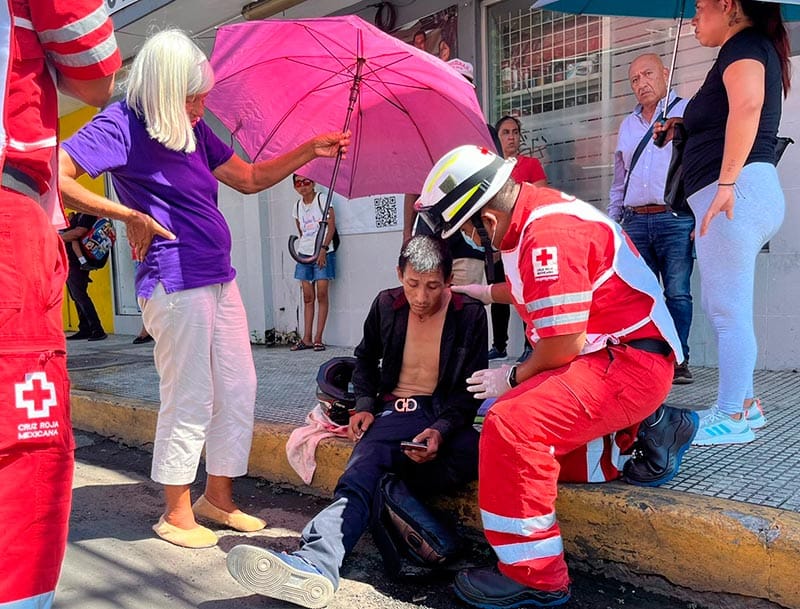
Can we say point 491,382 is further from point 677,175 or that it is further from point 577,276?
point 677,175

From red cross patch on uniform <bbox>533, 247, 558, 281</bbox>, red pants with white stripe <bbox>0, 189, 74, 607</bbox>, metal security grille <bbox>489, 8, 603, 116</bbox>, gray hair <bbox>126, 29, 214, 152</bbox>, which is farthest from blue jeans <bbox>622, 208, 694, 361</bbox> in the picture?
red pants with white stripe <bbox>0, 189, 74, 607</bbox>

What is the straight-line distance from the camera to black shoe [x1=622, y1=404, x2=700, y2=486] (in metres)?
2.65

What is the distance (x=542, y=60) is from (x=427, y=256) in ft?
11.7

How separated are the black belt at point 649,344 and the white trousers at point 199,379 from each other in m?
1.61

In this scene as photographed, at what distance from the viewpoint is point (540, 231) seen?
2318 mm

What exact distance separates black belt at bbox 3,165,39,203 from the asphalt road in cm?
161

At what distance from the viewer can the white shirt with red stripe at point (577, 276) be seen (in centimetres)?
228

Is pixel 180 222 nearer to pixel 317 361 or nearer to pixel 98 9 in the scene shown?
pixel 98 9

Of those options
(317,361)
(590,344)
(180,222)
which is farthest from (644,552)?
(317,361)

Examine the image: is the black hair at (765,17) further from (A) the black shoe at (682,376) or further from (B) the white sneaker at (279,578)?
(B) the white sneaker at (279,578)

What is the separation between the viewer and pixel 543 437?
232cm

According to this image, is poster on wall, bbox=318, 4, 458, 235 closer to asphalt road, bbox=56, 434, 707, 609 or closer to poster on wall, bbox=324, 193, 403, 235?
poster on wall, bbox=324, 193, 403, 235

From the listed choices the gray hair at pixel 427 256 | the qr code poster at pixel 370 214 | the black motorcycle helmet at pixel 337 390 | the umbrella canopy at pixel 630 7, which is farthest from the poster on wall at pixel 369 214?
the gray hair at pixel 427 256

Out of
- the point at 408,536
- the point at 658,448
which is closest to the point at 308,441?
the point at 408,536
